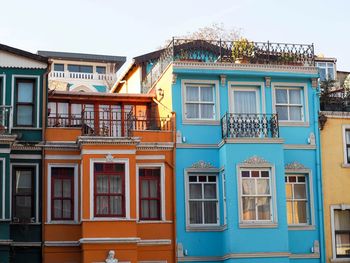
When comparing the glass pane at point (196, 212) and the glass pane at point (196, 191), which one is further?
the glass pane at point (196, 191)

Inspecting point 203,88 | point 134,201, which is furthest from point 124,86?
point 134,201

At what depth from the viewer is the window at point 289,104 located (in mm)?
31078

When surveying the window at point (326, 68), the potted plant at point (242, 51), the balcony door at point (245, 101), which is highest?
the window at point (326, 68)

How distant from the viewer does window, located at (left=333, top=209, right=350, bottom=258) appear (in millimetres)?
30375

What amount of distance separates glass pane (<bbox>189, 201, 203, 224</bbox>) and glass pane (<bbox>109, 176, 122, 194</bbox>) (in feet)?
8.57

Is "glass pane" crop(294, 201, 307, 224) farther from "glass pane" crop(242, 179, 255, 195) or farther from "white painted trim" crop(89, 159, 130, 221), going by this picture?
"white painted trim" crop(89, 159, 130, 221)

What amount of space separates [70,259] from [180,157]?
498cm

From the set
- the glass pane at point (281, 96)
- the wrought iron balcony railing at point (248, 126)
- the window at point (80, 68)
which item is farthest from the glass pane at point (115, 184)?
the window at point (80, 68)

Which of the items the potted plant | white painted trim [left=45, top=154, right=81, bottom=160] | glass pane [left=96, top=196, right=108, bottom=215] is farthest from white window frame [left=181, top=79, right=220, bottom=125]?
glass pane [left=96, top=196, right=108, bottom=215]

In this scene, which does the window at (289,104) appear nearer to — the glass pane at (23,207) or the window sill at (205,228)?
the window sill at (205,228)

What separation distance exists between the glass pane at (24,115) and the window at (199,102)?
5.24 metres

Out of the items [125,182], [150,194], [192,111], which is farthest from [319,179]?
[125,182]

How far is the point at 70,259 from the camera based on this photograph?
28438 mm

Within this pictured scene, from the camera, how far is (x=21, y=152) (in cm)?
2888
